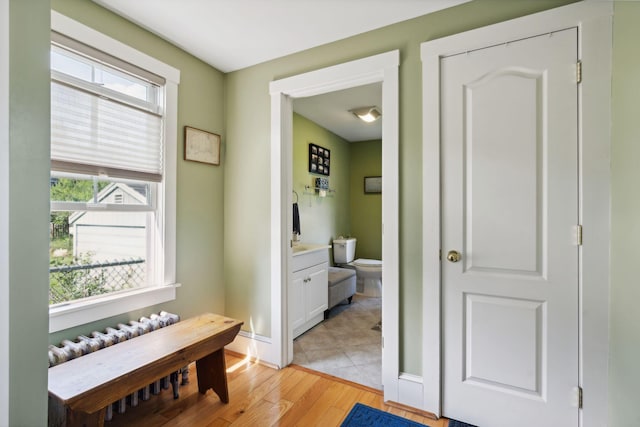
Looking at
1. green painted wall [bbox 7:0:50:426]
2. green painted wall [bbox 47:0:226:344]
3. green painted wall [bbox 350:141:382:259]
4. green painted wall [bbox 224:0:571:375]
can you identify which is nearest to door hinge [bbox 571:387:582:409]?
green painted wall [bbox 224:0:571:375]

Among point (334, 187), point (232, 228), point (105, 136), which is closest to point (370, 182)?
point (334, 187)

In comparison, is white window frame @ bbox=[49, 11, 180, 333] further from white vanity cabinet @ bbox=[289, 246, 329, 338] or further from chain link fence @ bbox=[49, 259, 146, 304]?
white vanity cabinet @ bbox=[289, 246, 329, 338]

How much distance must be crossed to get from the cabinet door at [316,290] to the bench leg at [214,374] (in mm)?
1163

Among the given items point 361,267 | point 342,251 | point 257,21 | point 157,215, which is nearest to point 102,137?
point 157,215

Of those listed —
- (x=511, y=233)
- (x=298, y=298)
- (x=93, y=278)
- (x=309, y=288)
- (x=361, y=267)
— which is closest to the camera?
(x=511, y=233)

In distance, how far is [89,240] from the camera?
1934 millimetres

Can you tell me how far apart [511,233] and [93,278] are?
2.48 metres

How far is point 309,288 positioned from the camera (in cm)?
311

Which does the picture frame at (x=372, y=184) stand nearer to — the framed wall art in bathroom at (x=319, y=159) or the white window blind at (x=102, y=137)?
the framed wall art in bathroom at (x=319, y=159)

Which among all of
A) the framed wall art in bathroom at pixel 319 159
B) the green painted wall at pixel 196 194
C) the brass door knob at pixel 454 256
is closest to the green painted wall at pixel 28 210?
the green painted wall at pixel 196 194

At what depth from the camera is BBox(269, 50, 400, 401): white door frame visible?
2006mm

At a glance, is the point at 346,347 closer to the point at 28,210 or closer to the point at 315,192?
the point at 315,192

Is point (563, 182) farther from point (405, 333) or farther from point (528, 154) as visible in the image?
point (405, 333)

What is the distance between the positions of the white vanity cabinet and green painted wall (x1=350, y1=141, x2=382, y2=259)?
6.72 feet
